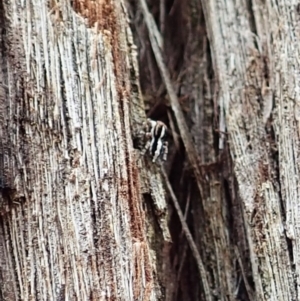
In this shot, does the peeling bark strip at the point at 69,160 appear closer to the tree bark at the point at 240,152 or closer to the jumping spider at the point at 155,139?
the jumping spider at the point at 155,139

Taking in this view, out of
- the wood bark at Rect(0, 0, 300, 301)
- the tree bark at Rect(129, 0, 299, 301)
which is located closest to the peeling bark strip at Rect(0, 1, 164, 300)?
the wood bark at Rect(0, 0, 300, 301)

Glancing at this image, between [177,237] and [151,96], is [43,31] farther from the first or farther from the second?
[177,237]

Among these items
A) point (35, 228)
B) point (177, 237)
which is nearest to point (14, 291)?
point (35, 228)

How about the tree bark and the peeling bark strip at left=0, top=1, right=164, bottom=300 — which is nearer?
the peeling bark strip at left=0, top=1, right=164, bottom=300

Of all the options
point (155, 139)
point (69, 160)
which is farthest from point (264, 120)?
point (69, 160)

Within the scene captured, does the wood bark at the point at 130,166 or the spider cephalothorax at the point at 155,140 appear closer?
the wood bark at the point at 130,166

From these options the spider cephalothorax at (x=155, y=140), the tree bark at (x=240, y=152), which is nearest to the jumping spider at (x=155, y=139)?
the spider cephalothorax at (x=155, y=140)

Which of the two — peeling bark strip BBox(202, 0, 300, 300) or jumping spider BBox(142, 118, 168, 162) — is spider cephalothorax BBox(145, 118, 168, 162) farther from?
peeling bark strip BBox(202, 0, 300, 300)
